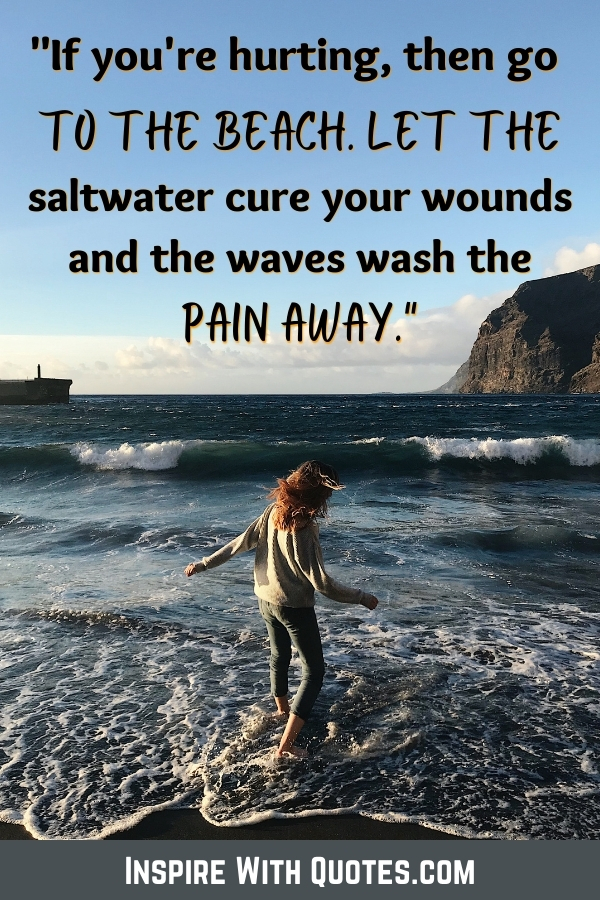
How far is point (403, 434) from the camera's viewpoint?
40.2 metres

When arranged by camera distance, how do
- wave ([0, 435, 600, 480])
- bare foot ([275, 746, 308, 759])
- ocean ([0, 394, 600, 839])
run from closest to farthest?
1. ocean ([0, 394, 600, 839])
2. bare foot ([275, 746, 308, 759])
3. wave ([0, 435, 600, 480])

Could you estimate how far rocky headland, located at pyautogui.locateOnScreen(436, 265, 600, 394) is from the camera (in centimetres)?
15462

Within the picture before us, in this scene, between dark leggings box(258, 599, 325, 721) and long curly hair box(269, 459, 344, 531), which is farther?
dark leggings box(258, 599, 325, 721)

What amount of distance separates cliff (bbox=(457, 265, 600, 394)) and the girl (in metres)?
151

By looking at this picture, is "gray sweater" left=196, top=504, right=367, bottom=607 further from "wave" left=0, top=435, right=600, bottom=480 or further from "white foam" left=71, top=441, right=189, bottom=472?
"white foam" left=71, top=441, right=189, bottom=472

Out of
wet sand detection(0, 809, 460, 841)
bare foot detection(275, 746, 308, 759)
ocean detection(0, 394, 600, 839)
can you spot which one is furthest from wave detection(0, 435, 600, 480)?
wet sand detection(0, 809, 460, 841)

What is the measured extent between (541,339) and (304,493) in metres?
170

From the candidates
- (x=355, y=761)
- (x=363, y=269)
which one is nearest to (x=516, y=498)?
(x=363, y=269)

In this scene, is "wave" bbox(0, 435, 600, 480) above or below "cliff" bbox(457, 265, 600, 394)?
below

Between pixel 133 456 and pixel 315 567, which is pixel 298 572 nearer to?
pixel 315 567

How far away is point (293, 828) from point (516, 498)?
1376 cm

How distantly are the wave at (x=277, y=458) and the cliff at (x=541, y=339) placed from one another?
421 feet
